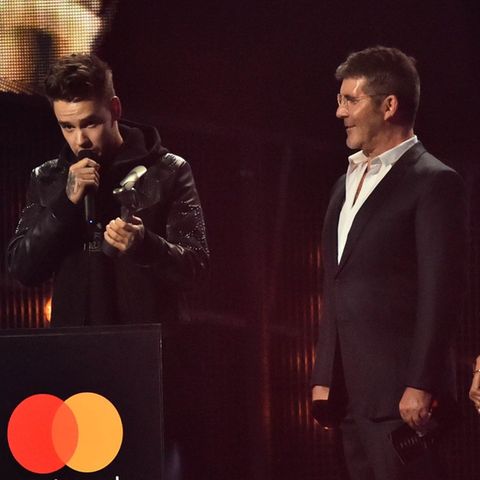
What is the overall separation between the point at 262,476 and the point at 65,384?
1777 millimetres

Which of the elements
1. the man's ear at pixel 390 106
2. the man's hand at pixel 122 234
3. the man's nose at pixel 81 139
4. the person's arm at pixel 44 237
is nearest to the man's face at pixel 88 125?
the man's nose at pixel 81 139

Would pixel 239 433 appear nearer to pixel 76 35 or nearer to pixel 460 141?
pixel 460 141

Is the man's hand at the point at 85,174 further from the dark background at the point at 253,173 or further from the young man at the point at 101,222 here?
the dark background at the point at 253,173

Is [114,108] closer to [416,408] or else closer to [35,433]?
[35,433]

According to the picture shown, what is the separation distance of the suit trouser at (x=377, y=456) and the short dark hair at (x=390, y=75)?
2.37ft

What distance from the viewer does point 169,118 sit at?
3305 mm

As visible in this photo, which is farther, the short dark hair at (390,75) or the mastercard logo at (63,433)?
the short dark hair at (390,75)

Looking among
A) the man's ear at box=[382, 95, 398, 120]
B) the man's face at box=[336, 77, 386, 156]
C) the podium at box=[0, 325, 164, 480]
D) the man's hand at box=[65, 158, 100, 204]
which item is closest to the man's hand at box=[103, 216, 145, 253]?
the man's hand at box=[65, 158, 100, 204]

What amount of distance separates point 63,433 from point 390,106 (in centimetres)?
108

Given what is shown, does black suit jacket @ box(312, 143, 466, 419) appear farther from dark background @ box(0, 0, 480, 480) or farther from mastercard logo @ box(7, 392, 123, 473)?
dark background @ box(0, 0, 480, 480)

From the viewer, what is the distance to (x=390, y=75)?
2197mm

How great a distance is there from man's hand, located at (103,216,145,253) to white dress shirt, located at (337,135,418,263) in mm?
487

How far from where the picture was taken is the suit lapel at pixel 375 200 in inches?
82.8

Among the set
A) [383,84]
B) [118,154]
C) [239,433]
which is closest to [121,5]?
[118,154]
